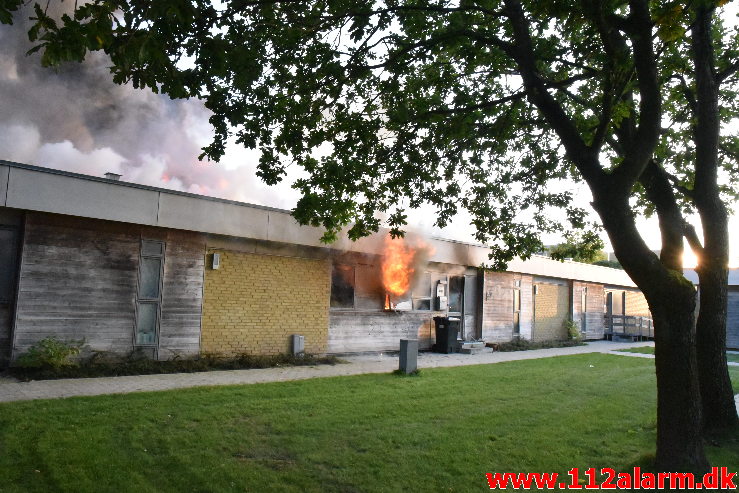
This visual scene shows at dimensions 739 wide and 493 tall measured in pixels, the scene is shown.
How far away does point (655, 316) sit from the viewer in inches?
233

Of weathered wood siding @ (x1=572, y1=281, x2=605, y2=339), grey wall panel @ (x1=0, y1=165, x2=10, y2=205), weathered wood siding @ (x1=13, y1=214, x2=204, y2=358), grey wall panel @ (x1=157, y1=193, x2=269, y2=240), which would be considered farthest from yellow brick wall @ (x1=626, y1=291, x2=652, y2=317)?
grey wall panel @ (x1=0, y1=165, x2=10, y2=205)

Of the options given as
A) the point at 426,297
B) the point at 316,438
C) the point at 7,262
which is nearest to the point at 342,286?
the point at 426,297

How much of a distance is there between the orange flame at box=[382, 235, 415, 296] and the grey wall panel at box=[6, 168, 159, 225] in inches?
287

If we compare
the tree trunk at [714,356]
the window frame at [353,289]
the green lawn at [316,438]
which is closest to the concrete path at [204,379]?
the green lawn at [316,438]

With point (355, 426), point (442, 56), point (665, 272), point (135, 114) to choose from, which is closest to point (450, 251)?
point (442, 56)

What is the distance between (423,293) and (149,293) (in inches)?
364

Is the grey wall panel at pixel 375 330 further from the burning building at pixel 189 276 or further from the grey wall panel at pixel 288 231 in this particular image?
the grey wall panel at pixel 288 231

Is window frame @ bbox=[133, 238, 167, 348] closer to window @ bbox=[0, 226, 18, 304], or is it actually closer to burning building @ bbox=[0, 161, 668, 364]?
burning building @ bbox=[0, 161, 668, 364]

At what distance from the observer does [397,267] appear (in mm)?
16797

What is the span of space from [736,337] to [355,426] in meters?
26.4

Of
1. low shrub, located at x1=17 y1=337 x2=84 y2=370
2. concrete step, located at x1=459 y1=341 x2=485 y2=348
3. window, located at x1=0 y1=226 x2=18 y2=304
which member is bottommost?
concrete step, located at x1=459 y1=341 x2=485 y2=348

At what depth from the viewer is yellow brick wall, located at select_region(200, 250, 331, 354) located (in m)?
12.8

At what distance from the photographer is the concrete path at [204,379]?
28.8 ft

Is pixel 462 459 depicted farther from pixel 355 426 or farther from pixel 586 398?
pixel 586 398
